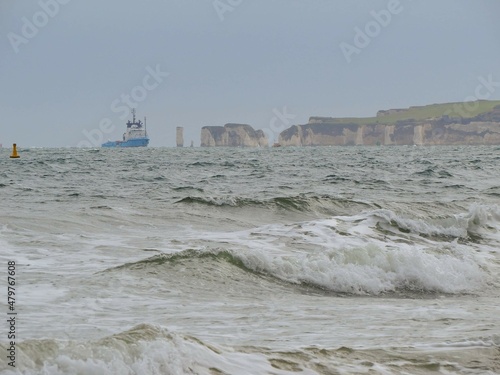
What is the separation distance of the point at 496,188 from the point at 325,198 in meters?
8.38

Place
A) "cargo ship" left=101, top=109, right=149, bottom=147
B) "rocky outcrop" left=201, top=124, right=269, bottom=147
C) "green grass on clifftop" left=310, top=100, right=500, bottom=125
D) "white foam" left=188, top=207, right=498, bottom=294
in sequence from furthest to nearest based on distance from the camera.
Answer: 1. "rocky outcrop" left=201, top=124, right=269, bottom=147
2. "green grass on clifftop" left=310, top=100, right=500, bottom=125
3. "cargo ship" left=101, top=109, right=149, bottom=147
4. "white foam" left=188, top=207, right=498, bottom=294

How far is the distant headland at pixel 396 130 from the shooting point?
17138 centimetres

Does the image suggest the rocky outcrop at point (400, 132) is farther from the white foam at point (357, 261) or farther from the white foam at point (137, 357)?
the white foam at point (137, 357)

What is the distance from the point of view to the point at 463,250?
1107 centimetres

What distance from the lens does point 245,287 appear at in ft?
26.0

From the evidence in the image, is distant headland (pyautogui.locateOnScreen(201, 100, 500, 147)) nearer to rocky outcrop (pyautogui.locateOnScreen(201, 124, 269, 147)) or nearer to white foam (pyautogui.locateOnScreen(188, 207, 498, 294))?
rocky outcrop (pyautogui.locateOnScreen(201, 124, 269, 147))

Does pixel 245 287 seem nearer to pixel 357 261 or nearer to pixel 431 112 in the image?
pixel 357 261

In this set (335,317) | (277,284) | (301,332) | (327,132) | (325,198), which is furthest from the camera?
(327,132)

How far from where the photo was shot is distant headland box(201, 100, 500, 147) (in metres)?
171

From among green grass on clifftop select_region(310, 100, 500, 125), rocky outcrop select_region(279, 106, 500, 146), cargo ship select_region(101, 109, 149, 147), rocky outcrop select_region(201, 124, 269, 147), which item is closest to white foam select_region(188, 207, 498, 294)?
cargo ship select_region(101, 109, 149, 147)

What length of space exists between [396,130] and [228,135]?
145 feet

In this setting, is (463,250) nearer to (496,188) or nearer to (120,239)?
(120,239)

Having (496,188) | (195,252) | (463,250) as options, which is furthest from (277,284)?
(496,188)

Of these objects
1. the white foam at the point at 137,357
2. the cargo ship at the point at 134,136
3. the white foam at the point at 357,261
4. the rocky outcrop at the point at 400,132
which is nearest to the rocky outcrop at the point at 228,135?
the rocky outcrop at the point at 400,132
